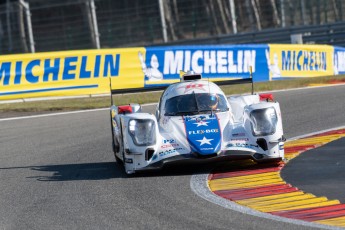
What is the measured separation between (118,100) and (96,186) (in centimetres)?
1263

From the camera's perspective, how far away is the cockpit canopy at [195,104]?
12.3 metres

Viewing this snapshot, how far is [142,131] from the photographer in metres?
11.6

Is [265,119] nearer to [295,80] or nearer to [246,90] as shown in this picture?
[246,90]

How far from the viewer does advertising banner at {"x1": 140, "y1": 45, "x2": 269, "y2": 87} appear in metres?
24.0

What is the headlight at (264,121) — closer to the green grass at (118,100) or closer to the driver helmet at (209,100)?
the driver helmet at (209,100)

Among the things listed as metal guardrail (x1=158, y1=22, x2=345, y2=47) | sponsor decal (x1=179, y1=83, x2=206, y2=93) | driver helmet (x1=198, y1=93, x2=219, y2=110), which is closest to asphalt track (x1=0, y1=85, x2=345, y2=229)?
driver helmet (x1=198, y1=93, x2=219, y2=110)

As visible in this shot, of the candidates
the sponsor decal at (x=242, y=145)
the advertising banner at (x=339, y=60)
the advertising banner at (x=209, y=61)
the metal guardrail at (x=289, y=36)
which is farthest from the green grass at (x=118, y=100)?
the sponsor decal at (x=242, y=145)

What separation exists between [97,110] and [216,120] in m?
9.76

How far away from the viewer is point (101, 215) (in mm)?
9039

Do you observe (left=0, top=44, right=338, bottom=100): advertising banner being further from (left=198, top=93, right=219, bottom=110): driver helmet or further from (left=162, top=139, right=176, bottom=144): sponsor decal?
(left=162, top=139, right=176, bottom=144): sponsor decal

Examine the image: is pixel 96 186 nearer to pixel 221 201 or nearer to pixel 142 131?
pixel 142 131

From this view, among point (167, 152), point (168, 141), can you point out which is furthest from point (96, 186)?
point (168, 141)

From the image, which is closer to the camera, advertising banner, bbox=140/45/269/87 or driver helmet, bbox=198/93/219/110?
driver helmet, bbox=198/93/219/110

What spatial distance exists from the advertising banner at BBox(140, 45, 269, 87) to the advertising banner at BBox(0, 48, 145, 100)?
0.86 metres
